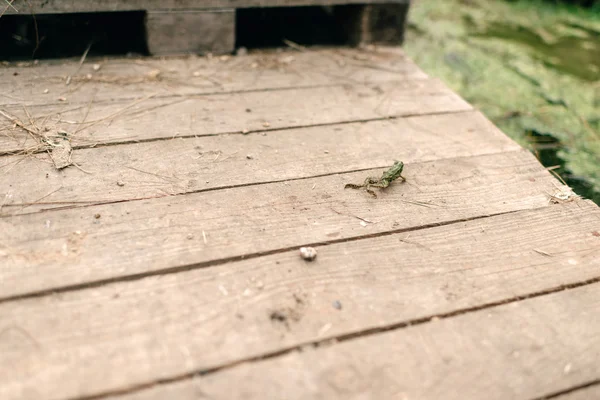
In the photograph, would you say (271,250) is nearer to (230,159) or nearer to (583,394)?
(230,159)

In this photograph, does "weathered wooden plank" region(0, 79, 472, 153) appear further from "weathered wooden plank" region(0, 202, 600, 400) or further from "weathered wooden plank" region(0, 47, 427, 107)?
"weathered wooden plank" region(0, 202, 600, 400)

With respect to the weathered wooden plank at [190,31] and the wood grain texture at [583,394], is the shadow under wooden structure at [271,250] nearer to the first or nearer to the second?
the wood grain texture at [583,394]

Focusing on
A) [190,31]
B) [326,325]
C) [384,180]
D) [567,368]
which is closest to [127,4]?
[190,31]

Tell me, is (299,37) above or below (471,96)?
above

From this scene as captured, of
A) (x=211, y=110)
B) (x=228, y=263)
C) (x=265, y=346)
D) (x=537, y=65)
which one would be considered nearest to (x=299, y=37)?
(x=211, y=110)

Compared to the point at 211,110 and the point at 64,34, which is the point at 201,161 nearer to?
the point at 211,110

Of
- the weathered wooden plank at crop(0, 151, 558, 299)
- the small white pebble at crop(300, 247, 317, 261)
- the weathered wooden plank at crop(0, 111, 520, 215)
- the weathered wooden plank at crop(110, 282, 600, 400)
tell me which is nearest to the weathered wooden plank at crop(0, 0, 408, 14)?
the weathered wooden plank at crop(0, 111, 520, 215)

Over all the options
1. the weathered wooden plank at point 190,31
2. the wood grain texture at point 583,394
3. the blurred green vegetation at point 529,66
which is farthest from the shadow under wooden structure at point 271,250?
the blurred green vegetation at point 529,66
